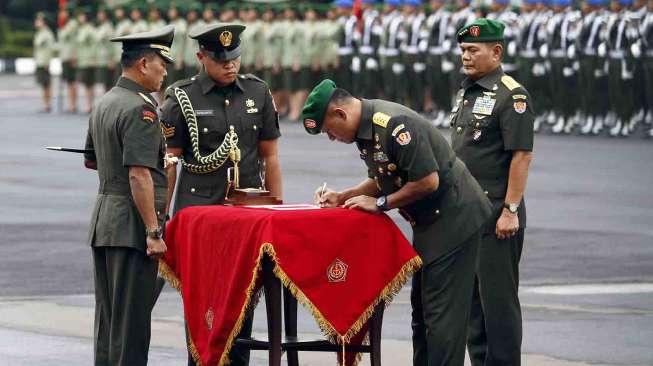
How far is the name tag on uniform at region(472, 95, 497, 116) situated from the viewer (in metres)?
8.70

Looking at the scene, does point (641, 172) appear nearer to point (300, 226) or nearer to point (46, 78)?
point (300, 226)

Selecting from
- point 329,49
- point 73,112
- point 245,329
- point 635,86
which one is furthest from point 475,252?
point 73,112

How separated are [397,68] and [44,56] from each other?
8.77 metres

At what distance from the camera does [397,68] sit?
29766 millimetres

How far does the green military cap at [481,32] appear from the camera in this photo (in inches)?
341

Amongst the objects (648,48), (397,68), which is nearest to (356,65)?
(397,68)

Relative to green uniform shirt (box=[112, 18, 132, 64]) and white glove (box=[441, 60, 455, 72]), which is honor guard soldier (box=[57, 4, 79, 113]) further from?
white glove (box=[441, 60, 455, 72])

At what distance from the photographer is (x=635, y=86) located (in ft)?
85.5

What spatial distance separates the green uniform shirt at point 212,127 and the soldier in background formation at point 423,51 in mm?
17422

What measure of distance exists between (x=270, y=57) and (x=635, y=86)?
889cm

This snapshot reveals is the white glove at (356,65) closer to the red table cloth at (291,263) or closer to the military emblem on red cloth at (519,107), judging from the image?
the military emblem on red cloth at (519,107)

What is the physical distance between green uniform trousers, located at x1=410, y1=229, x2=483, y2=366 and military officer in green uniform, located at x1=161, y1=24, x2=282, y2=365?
45.2 inches

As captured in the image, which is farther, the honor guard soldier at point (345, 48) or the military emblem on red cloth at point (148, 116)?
the honor guard soldier at point (345, 48)

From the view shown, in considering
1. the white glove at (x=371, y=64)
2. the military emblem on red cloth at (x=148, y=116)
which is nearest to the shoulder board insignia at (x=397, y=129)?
the military emblem on red cloth at (x=148, y=116)
